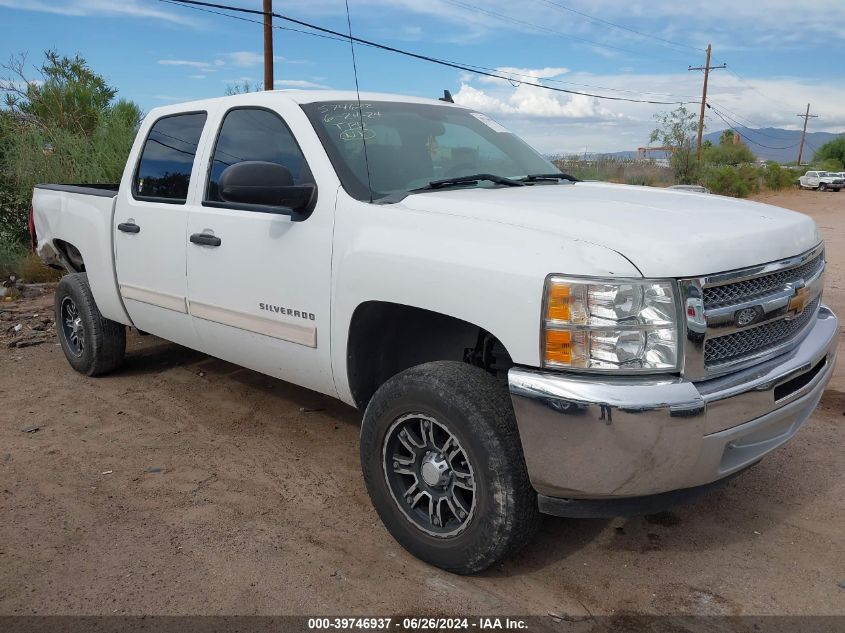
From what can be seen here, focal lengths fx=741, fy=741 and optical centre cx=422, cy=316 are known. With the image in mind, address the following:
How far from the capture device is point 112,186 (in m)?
6.52

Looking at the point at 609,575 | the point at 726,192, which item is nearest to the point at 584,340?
the point at 609,575

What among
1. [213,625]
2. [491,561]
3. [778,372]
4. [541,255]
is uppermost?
[541,255]

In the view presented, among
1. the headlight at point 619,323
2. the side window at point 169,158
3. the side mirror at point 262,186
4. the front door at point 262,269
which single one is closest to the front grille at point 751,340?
the headlight at point 619,323

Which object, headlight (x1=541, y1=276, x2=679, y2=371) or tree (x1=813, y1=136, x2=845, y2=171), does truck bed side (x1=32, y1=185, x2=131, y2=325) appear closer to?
headlight (x1=541, y1=276, x2=679, y2=371)

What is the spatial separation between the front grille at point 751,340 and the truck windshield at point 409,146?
Answer: 145 centimetres

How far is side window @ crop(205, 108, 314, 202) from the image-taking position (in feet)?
12.0

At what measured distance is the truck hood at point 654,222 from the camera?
250 centimetres

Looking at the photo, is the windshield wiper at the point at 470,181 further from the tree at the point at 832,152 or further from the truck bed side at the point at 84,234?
the tree at the point at 832,152

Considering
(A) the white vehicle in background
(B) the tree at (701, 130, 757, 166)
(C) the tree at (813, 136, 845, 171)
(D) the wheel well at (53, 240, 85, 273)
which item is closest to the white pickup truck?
(D) the wheel well at (53, 240, 85, 273)

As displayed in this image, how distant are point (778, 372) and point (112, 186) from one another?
5.69m

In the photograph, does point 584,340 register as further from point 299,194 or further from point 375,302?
point 299,194

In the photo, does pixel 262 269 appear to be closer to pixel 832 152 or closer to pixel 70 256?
pixel 70 256

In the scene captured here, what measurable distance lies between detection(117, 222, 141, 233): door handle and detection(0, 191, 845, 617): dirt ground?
120cm

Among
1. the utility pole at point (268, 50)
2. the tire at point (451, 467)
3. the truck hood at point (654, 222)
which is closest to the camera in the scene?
the truck hood at point (654, 222)
